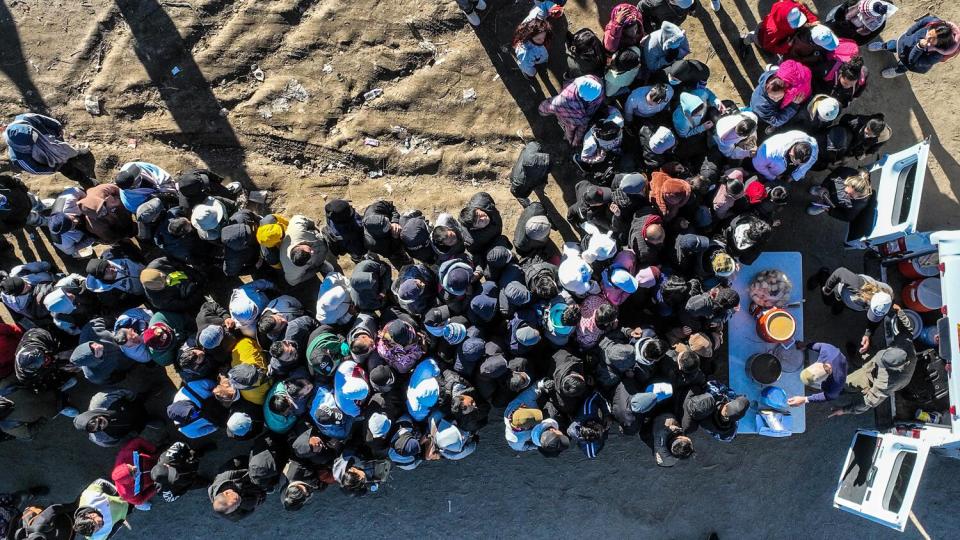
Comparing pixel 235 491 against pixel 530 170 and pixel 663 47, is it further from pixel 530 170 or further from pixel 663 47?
pixel 663 47

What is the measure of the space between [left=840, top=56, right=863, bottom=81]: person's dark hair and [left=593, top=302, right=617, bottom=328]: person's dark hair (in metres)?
3.84

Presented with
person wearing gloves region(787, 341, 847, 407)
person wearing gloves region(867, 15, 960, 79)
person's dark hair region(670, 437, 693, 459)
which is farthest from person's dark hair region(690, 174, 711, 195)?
person wearing gloves region(867, 15, 960, 79)

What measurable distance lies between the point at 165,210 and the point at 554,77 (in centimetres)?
543

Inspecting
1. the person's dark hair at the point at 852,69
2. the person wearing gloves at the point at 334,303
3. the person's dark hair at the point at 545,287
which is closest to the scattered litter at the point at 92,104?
the person wearing gloves at the point at 334,303

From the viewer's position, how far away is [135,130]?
27.3 feet

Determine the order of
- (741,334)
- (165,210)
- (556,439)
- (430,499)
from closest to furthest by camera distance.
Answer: (556,439) < (165,210) < (741,334) < (430,499)

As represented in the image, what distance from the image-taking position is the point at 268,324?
6695 mm

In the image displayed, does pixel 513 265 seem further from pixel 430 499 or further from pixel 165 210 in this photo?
pixel 165 210

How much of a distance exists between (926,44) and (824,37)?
1.32m

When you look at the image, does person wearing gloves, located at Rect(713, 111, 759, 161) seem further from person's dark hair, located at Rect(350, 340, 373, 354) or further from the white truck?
person's dark hair, located at Rect(350, 340, 373, 354)

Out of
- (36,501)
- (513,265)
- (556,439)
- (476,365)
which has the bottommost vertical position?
(36,501)

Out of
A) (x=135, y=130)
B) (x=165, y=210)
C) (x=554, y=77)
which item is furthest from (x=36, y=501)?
(x=554, y=77)

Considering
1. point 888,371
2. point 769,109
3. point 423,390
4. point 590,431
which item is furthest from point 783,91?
point 423,390

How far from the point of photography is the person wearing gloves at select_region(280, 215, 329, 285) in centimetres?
685
